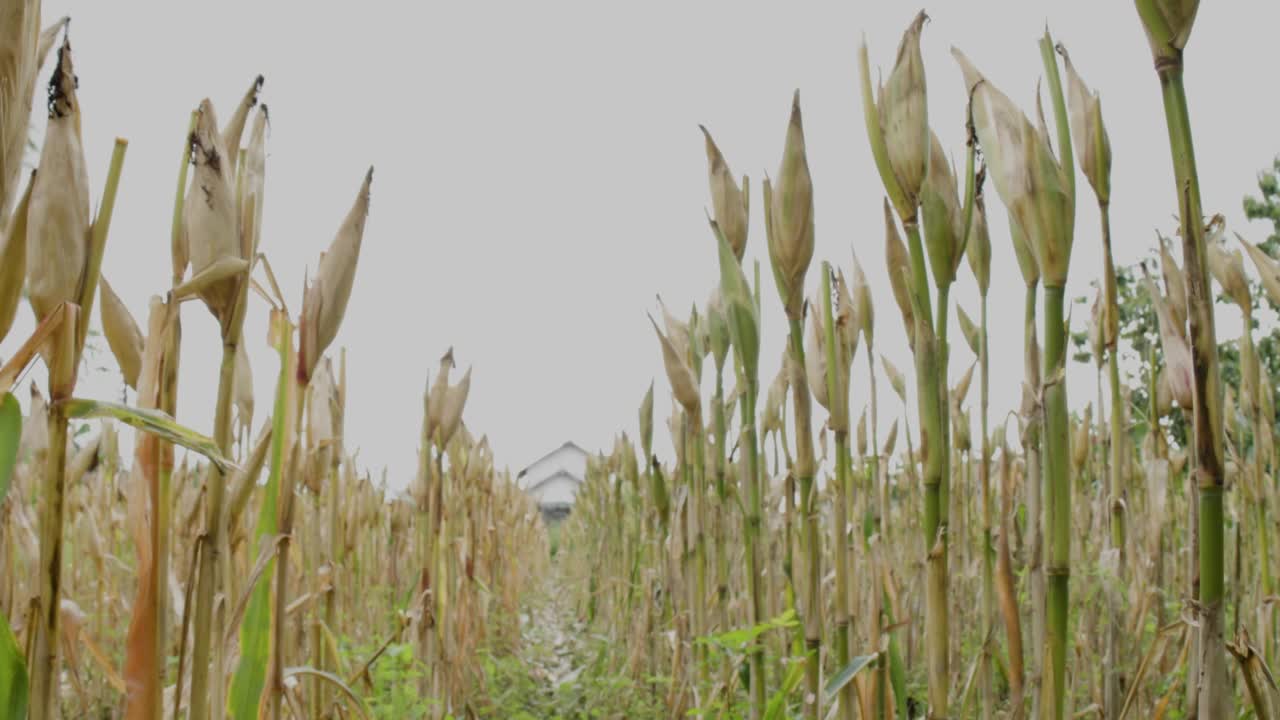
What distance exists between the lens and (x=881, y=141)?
84 centimetres

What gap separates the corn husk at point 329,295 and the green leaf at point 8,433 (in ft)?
1.01

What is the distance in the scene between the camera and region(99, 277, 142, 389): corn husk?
0.75 meters

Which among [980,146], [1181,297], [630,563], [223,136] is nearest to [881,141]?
Answer: [980,146]

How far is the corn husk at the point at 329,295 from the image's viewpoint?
791mm

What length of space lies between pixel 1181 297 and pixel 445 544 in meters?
1.61

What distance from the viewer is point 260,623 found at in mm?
726

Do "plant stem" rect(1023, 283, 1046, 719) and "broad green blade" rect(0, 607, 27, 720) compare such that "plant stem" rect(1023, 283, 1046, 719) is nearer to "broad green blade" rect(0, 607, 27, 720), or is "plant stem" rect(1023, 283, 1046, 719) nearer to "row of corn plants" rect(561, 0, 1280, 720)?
"row of corn plants" rect(561, 0, 1280, 720)

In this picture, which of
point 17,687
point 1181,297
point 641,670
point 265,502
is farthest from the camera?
point 641,670

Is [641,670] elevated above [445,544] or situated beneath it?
situated beneath

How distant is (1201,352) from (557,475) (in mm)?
30156

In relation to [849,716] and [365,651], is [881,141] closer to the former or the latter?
[849,716]

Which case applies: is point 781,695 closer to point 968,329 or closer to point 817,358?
point 817,358

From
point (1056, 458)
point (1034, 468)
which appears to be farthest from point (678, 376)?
point (1056, 458)

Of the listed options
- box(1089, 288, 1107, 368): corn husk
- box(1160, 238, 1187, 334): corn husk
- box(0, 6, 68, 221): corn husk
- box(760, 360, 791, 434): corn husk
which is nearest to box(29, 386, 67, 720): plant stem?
box(0, 6, 68, 221): corn husk
